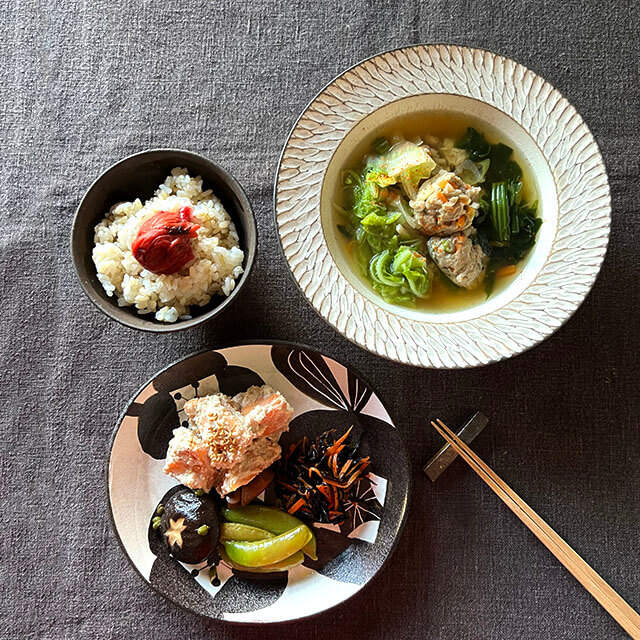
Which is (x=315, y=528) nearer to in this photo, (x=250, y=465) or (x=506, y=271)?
(x=250, y=465)

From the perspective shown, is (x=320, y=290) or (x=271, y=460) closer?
(x=320, y=290)

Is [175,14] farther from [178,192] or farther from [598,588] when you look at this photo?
[598,588]

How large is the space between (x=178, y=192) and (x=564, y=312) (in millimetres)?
944

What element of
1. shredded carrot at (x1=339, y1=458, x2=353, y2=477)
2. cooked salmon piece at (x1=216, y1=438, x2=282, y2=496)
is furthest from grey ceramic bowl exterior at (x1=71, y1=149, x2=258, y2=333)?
shredded carrot at (x1=339, y1=458, x2=353, y2=477)

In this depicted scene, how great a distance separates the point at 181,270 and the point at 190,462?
0.47 metres

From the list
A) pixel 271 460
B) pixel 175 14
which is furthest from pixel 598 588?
pixel 175 14

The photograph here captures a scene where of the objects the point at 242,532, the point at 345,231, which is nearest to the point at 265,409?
the point at 242,532

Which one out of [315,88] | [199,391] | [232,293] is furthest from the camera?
[315,88]

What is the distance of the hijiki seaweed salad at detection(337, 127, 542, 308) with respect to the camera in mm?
1575

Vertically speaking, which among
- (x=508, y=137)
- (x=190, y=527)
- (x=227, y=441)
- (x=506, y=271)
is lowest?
(x=190, y=527)

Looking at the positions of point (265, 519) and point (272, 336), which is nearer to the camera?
point (265, 519)

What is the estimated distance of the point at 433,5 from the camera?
1.81 metres

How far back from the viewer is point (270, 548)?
5.24 ft

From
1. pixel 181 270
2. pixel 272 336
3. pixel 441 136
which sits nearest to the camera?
pixel 181 270
